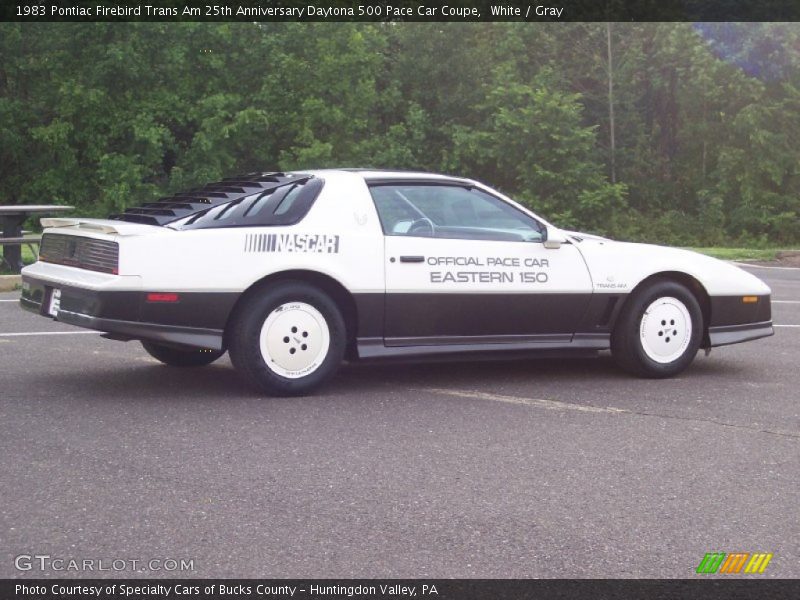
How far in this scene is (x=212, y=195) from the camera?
7.40 m

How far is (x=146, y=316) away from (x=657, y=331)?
352 centimetres

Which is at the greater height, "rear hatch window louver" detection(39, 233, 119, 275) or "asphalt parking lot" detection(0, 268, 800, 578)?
"rear hatch window louver" detection(39, 233, 119, 275)

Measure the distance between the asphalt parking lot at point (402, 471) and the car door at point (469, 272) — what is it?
0.40m

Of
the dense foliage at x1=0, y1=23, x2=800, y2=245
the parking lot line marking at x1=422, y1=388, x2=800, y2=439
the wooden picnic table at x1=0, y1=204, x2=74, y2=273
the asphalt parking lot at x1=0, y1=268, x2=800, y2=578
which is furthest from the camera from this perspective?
the dense foliage at x1=0, y1=23, x2=800, y2=245

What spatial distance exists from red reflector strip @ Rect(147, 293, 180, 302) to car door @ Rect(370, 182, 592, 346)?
134cm

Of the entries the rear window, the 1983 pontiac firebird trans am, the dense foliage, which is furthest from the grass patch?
the rear window

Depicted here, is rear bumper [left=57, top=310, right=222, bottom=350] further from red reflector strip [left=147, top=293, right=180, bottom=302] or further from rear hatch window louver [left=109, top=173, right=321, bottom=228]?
rear hatch window louver [left=109, top=173, right=321, bottom=228]

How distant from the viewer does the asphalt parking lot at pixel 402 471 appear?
4.10 m

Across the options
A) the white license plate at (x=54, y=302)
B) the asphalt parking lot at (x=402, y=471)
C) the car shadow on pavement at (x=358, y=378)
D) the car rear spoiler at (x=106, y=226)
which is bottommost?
the asphalt parking lot at (x=402, y=471)

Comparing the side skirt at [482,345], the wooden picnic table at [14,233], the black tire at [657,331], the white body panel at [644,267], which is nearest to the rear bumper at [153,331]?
the side skirt at [482,345]

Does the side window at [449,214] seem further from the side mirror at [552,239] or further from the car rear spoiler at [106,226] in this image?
the car rear spoiler at [106,226]

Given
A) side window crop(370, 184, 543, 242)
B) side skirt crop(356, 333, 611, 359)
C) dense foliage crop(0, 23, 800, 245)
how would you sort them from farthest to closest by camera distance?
1. dense foliage crop(0, 23, 800, 245)
2. side window crop(370, 184, 543, 242)
3. side skirt crop(356, 333, 611, 359)

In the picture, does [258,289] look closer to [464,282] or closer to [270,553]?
[464,282]

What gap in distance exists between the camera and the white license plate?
6949 mm
